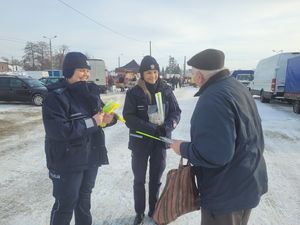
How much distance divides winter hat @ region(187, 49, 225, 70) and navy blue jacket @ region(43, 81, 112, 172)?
1195 mm

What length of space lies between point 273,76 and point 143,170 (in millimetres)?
17164

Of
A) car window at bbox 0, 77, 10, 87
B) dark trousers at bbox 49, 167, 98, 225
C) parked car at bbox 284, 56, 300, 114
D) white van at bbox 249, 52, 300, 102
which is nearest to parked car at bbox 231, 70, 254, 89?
white van at bbox 249, 52, 300, 102

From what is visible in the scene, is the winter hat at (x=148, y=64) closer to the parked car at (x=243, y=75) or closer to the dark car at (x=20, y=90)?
the dark car at (x=20, y=90)

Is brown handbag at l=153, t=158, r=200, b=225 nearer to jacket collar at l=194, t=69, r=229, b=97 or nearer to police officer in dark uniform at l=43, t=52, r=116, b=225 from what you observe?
jacket collar at l=194, t=69, r=229, b=97

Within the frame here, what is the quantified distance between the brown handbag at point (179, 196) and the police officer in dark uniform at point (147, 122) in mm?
1021

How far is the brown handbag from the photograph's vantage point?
2.44 meters

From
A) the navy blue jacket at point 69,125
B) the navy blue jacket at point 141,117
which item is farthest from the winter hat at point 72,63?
the navy blue jacket at point 141,117

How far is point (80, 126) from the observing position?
2.83 meters

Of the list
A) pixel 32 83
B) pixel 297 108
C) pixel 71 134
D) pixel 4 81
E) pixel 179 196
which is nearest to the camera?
pixel 179 196

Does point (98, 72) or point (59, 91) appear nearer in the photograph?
point (59, 91)

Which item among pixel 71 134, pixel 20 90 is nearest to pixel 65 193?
pixel 71 134

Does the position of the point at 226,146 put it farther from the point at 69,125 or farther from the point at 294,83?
the point at 294,83

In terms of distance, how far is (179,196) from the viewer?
2.47m

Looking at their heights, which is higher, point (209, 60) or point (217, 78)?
point (209, 60)
